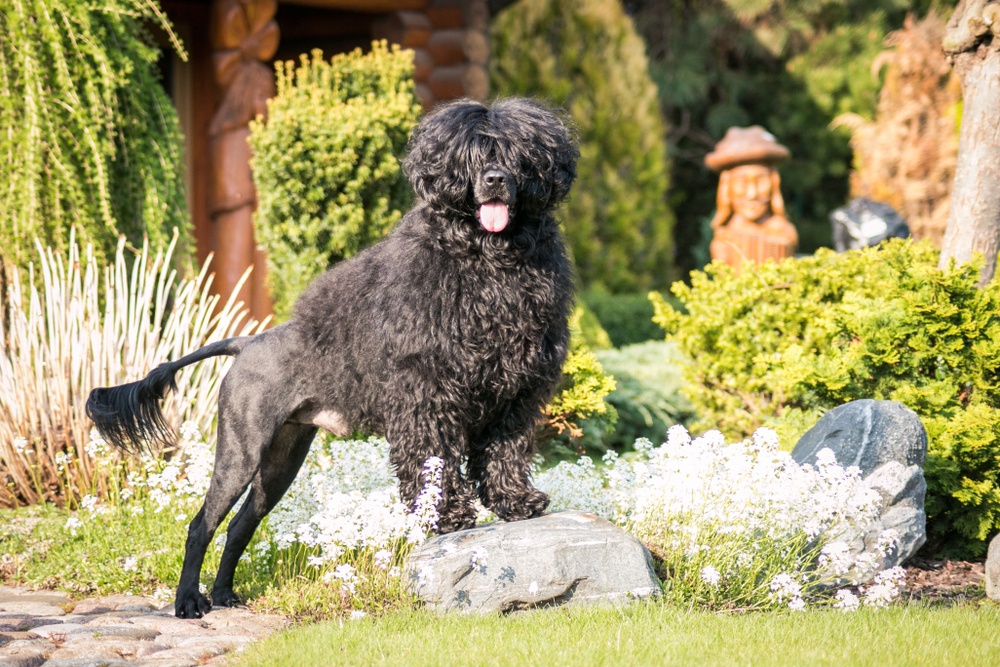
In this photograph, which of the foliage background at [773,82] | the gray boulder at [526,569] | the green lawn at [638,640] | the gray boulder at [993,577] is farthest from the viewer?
the foliage background at [773,82]

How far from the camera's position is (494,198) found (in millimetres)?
3947

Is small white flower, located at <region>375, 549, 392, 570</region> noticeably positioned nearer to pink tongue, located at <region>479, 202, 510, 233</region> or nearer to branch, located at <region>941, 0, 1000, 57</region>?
pink tongue, located at <region>479, 202, 510, 233</region>

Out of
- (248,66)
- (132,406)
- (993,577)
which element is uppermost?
(248,66)

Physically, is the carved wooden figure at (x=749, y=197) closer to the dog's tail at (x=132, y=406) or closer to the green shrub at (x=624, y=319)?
the green shrub at (x=624, y=319)

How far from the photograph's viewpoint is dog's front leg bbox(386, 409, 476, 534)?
416cm

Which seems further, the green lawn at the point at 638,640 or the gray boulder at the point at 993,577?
the gray boulder at the point at 993,577

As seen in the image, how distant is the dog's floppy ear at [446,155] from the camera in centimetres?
397

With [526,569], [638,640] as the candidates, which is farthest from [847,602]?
[526,569]

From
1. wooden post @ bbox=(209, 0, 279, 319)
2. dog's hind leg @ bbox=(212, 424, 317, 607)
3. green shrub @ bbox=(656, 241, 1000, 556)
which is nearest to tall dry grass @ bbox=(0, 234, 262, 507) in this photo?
dog's hind leg @ bbox=(212, 424, 317, 607)

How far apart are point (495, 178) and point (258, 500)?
1855mm

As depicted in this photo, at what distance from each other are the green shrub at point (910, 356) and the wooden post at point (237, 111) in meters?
4.55

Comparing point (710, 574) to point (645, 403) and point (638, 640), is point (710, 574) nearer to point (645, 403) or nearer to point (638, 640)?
point (638, 640)

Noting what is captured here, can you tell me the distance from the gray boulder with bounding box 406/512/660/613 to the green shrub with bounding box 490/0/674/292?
360 inches

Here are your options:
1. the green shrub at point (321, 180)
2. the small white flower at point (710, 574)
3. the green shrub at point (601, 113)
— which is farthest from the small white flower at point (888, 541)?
the green shrub at point (601, 113)
